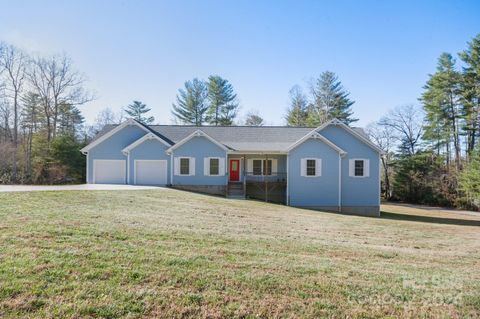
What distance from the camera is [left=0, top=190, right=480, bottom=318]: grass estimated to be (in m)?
3.48

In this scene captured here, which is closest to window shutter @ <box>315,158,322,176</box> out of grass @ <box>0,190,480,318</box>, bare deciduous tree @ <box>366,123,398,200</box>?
grass @ <box>0,190,480,318</box>

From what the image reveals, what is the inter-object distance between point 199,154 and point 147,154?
3.61 metres

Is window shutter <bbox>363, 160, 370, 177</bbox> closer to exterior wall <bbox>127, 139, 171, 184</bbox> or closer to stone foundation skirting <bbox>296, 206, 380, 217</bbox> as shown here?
stone foundation skirting <bbox>296, 206, 380, 217</bbox>

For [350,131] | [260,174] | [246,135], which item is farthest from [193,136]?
[350,131]

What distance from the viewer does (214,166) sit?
2084cm

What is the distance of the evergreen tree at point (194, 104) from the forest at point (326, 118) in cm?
14

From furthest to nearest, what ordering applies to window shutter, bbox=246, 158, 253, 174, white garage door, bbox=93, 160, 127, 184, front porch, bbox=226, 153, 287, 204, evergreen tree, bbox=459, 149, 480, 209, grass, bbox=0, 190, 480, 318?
evergreen tree, bbox=459, 149, 480, 209 → window shutter, bbox=246, 158, 253, 174 → front porch, bbox=226, 153, 287, 204 → white garage door, bbox=93, 160, 127, 184 → grass, bbox=0, 190, 480, 318

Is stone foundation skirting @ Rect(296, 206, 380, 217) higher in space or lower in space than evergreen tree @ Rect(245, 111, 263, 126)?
lower

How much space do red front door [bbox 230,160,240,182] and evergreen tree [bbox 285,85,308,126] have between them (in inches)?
847

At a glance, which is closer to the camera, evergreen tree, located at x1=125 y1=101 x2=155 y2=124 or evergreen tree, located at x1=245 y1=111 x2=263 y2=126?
evergreen tree, located at x1=125 y1=101 x2=155 y2=124

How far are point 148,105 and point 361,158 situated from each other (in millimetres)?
33511

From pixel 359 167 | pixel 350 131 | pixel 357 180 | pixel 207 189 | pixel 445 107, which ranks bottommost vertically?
pixel 207 189

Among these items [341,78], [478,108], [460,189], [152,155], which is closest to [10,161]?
[152,155]

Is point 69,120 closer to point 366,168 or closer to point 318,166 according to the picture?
point 318,166
